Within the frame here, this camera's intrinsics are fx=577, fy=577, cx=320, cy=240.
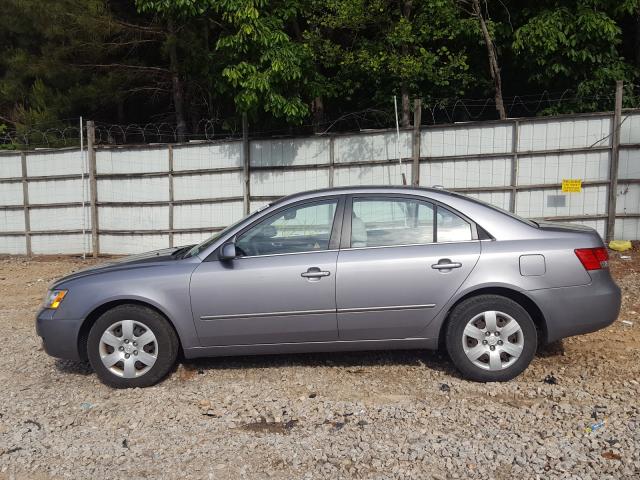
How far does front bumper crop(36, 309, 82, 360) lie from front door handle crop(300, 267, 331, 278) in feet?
Answer: 6.12

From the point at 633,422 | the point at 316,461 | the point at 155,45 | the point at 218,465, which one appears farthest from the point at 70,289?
the point at 155,45

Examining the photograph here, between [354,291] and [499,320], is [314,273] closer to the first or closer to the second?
[354,291]

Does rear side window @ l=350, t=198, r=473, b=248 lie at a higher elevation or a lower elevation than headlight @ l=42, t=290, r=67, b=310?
higher

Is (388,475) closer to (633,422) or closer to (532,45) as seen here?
(633,422)

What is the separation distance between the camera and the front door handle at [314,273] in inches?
176

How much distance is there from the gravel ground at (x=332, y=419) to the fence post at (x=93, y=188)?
6.83 m

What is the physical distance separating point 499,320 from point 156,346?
2.70 metres

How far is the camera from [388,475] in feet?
10.7

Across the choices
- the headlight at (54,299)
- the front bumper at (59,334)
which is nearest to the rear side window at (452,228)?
the front bumper at (59,334)

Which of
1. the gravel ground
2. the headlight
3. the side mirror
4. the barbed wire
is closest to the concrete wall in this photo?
the barbed wire

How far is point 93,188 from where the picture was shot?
12.0m

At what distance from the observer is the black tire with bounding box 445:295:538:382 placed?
441 centimetres

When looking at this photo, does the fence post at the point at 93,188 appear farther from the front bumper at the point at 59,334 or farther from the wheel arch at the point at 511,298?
the wheel arch at the point at 511,298

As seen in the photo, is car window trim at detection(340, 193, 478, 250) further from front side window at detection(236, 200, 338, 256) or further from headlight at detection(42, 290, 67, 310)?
headlight at detection(42, 290, 67, 310)
